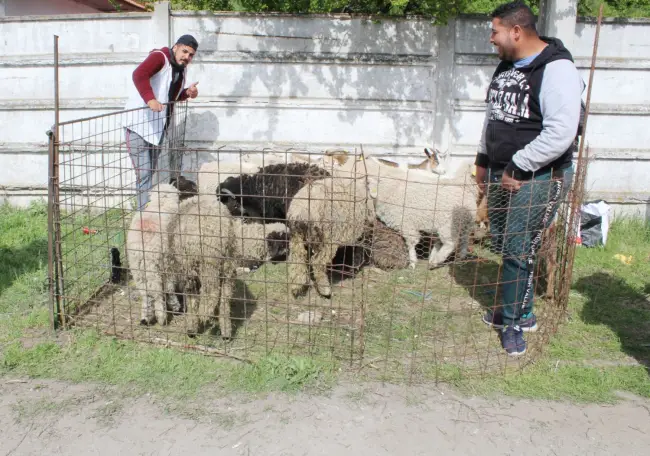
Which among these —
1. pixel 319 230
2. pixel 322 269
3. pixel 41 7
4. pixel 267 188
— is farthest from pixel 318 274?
pixel 41 7

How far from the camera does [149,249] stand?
4.70 m

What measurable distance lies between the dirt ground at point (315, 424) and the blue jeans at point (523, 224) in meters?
0.88

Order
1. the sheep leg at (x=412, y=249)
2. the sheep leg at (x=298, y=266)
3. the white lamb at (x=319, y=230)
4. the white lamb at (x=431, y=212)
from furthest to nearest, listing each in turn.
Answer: the sheep leg at (x=412, y=249)
the white lamb at (x=431, y=212)
the sheep leg at (x=298, y=266)
the white lamb at (x=319, y=230)

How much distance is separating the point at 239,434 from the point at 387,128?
4.97m

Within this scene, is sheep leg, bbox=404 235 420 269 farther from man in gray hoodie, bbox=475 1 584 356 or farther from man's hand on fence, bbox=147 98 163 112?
man's hand on fence, bbox=147 98 163 112

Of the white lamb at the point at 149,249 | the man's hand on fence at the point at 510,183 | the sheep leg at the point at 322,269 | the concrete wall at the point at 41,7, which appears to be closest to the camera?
the man's hand on fence at the point at 510,183

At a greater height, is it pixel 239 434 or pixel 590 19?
pixel 590 19

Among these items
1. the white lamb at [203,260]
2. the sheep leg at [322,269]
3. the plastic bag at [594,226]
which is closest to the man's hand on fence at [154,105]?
the white lamb at [203,260]

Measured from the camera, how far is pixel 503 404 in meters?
3.88

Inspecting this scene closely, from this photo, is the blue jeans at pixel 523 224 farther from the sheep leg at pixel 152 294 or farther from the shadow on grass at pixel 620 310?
the sheep leg at pixel 152 294

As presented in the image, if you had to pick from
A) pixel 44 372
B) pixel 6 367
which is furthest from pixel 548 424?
pixel 6 367

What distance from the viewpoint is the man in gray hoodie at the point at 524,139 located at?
3969 mm

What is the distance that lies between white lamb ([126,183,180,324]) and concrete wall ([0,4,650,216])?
9.96ft

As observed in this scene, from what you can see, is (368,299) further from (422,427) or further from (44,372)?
(44,372)
